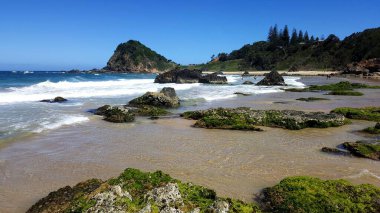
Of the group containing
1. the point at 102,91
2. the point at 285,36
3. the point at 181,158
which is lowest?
the point at 181,158

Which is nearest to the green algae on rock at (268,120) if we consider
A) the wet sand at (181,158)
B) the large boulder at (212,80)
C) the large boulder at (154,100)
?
the wet sand at (181,158)

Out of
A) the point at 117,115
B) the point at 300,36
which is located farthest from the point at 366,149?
the point at 300,36

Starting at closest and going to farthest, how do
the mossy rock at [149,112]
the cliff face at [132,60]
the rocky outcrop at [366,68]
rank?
the mossy rock at [149,112] < the rocky outcrop at [366,68] < the cliff face at [132,60]

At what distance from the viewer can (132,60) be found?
186 metres

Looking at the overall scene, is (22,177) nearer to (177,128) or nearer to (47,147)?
(47,147)

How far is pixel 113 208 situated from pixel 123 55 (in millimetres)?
188910

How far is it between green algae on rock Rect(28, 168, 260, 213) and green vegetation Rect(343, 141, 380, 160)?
651 cm

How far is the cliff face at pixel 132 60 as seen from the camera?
186 m

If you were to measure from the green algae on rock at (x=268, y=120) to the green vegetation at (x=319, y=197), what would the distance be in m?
7.50

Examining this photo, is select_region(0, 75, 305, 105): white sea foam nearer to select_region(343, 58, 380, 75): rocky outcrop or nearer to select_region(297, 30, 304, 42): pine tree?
select_region(343, 58, 380, 75): rocky outcrop

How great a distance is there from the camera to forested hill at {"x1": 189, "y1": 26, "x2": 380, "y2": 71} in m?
113

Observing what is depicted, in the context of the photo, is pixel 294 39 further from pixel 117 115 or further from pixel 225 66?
pixel 117 115

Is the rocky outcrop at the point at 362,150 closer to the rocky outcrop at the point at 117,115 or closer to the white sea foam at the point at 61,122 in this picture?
the rocky outcrop at the point at 117,115

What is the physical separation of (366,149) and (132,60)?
179274 mm
